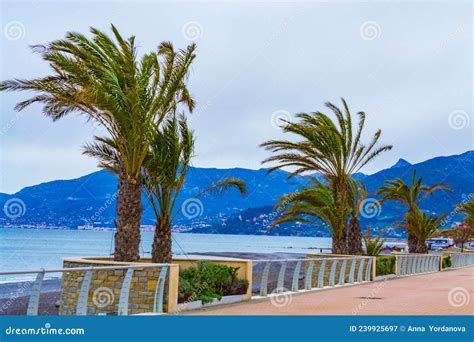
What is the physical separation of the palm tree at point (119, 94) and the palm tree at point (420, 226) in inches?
969

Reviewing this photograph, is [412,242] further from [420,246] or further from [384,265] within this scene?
[384,265]

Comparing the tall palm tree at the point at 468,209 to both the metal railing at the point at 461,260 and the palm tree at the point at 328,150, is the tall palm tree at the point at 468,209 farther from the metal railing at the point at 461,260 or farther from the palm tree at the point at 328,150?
the palm tree at the point at 328,150

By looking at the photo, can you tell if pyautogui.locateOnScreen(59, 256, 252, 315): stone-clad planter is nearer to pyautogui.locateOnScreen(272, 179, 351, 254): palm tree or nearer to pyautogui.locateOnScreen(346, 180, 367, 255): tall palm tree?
pyautogui.locateOnScreen(272, 179, 351, 254): palm tree

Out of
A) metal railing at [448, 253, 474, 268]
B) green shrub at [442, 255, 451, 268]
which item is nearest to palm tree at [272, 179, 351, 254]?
green shrub at [442, 255, 451, 268]

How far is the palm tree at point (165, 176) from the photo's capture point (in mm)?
17703

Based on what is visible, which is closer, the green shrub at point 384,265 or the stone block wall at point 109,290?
the stone block wall at point 109,290

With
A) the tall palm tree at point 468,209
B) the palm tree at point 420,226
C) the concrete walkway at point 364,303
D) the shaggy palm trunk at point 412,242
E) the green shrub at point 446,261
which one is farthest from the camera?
the tall palm tree at point 468,209

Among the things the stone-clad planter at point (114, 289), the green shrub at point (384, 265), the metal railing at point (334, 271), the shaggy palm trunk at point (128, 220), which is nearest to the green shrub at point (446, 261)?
the green shrub at point (384, 265)

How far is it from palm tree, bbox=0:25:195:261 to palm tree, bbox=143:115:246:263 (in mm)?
868

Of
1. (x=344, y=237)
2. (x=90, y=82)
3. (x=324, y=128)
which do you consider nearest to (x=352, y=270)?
(x=344, y=237)

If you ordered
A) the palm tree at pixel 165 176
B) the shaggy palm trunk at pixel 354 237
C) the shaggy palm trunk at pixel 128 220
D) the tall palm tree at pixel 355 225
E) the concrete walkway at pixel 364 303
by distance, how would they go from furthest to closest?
the shaggy palm trunk at pixel 354 237 < the tall palm tree at pixel 355 225 < the palm tree at pixel 165 176 < the shaggy palm trunk at pixel 128 220 < the concrete walkway at pixel 364 303

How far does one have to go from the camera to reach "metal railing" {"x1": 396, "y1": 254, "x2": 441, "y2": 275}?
1237 inches

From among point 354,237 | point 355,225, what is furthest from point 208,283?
point 355,225

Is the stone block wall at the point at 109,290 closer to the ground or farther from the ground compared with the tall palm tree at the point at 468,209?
closer to the ground
